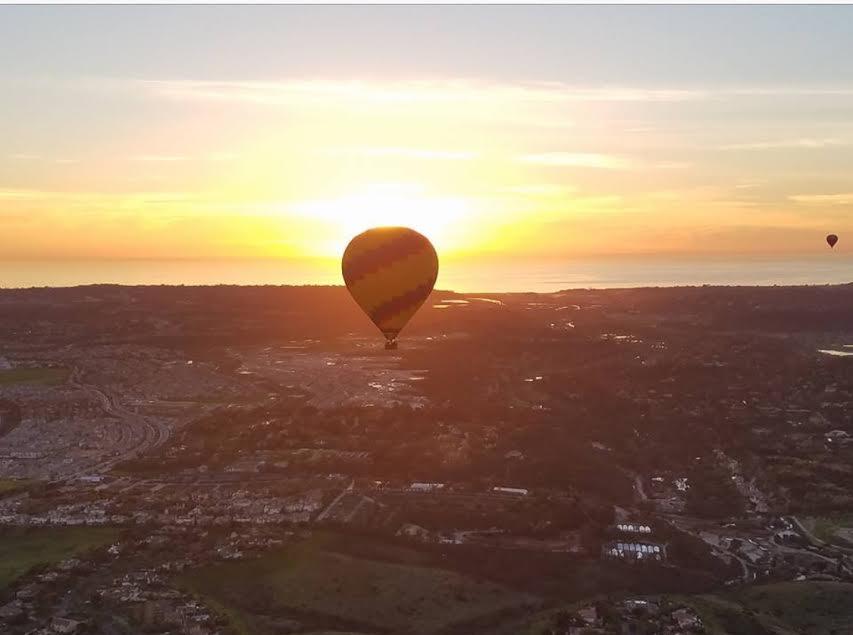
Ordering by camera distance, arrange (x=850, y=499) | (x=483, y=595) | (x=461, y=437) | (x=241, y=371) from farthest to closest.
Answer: (x=241, y=371) < (x=461, y=437) < (x=850, y=499) < (x=483, y=595)

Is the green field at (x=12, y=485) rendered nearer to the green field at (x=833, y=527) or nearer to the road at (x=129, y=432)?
the road at (x=129, y=432)

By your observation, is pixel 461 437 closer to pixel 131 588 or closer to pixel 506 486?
pixel 506 486

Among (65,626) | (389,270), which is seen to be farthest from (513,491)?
(65,626)

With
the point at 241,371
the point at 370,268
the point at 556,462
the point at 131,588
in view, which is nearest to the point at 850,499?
the point at 556,462

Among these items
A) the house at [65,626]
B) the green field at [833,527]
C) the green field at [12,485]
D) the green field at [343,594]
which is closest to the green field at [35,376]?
the green field at [12,485]

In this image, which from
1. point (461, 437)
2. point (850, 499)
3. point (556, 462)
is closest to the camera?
point (850, 499)
